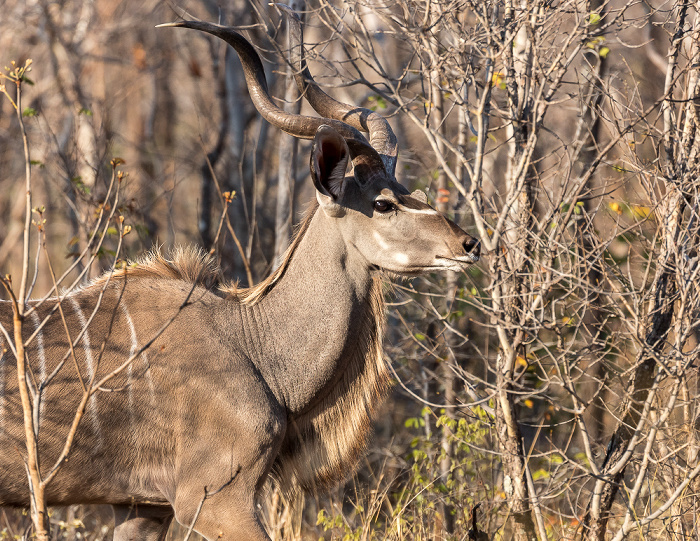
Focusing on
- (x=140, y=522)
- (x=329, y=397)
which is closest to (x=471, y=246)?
(x=329, y=397)

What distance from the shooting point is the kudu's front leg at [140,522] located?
3988 mm

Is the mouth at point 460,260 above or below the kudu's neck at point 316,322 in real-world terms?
above

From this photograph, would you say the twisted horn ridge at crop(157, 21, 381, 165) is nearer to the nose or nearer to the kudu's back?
the nose

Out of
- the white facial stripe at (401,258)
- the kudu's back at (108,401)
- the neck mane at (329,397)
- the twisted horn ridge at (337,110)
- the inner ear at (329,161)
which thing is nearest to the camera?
the kudu's back at (108,401)

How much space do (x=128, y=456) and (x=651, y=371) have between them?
2.56 m

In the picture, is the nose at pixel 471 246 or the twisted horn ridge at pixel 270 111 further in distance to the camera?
the twisted horn ridge at pixel 270 111

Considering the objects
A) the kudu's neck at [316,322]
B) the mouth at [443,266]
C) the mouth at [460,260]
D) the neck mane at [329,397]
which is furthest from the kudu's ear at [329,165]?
the mouth at [460,260]

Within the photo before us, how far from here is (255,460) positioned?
3.60 m

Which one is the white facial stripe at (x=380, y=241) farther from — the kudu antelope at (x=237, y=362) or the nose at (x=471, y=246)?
the nose at (x=471, y=246)

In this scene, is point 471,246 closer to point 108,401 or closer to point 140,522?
point 108,401

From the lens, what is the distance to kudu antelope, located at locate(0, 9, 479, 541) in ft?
11.7

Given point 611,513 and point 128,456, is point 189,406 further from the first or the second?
point 611,513

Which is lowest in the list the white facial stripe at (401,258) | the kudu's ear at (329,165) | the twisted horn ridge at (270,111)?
the white facial stripe at (401,258)

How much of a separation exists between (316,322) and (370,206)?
603 millimetres
